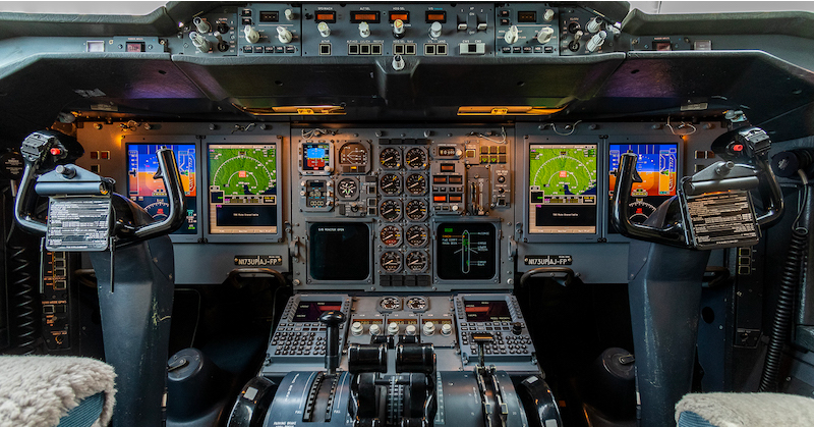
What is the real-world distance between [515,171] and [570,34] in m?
1.17

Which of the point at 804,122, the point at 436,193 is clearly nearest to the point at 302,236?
the point at 436,193

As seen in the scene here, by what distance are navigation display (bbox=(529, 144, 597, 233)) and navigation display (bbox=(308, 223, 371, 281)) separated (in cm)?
152

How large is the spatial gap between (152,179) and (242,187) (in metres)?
0.78

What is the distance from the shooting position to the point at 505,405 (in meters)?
1.65

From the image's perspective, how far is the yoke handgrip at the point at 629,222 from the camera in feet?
5.13

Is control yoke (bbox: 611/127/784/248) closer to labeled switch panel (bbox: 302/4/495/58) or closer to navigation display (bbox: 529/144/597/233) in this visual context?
labeled switch panel (bbox: 302/4/495/58)

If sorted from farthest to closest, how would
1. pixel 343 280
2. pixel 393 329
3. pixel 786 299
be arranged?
1. pixel 343 280
2. pixel 393 329
3. pixel 786 299

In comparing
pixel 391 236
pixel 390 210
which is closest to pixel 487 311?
pixel 391 236

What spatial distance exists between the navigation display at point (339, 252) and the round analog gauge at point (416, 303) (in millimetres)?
456

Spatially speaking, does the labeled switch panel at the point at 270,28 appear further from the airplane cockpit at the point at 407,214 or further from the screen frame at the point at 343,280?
the screen frame at the point at 343,280

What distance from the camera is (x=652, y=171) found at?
9.25 ft

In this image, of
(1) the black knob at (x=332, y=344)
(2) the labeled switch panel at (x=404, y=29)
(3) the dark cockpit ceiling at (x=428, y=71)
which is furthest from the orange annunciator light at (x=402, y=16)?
(1) the black knob at (x=332, y=344)

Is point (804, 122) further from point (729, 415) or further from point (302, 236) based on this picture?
point (302, 236)

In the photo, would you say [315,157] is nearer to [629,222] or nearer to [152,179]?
[152,179]
